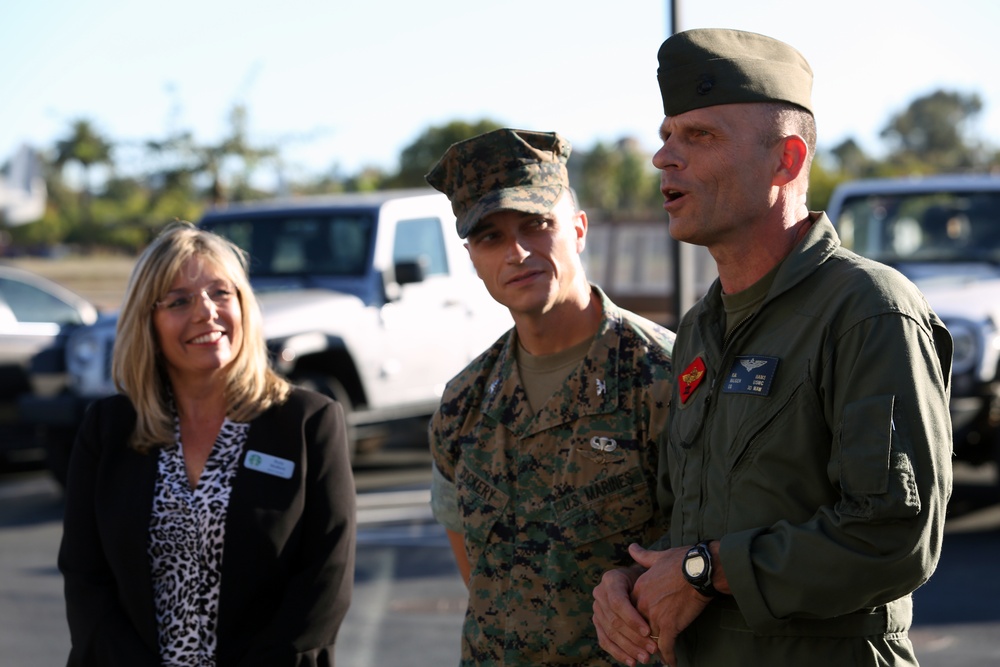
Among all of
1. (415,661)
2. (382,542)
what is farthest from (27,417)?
(415,661)

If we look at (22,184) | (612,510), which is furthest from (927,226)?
(22,184)

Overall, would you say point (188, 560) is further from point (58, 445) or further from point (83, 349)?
point (58, 445)

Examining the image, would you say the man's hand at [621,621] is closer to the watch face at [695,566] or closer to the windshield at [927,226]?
the watch face at [695,566]

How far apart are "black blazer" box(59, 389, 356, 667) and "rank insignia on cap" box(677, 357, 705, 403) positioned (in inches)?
46.4

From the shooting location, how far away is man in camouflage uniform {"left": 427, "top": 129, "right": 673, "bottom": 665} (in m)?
2.60

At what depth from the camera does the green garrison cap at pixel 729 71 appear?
2102 mm

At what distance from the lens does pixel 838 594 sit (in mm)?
1842

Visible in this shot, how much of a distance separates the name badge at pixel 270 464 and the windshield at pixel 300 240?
639 cm

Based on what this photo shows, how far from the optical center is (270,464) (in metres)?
3.09

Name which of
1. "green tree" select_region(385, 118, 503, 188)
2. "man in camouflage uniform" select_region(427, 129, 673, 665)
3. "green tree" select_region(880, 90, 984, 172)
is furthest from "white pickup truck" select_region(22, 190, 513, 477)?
"green tree" select_region(880, 90, 984, 172)

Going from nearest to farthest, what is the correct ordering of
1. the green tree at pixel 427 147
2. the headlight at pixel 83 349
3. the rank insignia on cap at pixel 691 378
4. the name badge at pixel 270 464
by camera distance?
the rank insignia on cap at pixel 691 378 < the name badge at pixel 270 464 < the headlight at pixel 83 349 < the green tree at pixel 427 147

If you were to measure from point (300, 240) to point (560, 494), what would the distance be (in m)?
7.30

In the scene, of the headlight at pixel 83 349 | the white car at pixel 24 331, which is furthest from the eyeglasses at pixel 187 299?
the white car at pixel 24 331

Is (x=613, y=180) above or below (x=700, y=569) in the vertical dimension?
below
